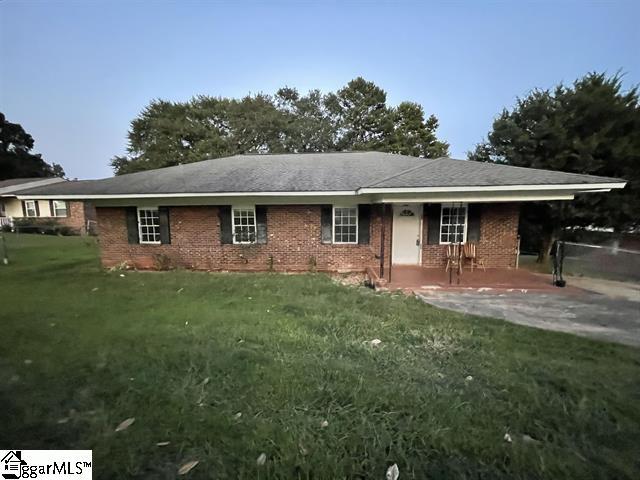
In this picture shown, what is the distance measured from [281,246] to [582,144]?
33.9 feet

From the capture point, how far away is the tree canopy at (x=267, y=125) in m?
28.6

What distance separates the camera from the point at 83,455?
7.50 feet

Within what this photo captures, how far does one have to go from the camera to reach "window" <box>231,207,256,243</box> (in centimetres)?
1005

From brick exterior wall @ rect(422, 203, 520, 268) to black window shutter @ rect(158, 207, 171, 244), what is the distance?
8.25 meters

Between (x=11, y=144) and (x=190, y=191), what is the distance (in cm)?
5234

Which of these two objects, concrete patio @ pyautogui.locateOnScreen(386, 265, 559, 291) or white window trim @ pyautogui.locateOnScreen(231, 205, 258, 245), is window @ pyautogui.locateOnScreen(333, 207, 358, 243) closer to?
concrete patio @ pyautogui.locateOnScreen(386, 265, 559, 291)

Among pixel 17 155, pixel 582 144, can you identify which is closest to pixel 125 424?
pixel 582 144

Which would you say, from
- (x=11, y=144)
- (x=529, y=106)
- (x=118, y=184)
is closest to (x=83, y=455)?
(x=118, y=184)

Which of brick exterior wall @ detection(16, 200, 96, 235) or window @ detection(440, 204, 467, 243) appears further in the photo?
brick exterior wall @ detection(16, 200, 96, 235)

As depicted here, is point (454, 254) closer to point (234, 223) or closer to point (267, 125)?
point (234, 223)

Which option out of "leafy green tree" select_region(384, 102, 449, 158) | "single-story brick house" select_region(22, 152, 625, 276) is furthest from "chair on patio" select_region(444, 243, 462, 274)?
"leafy green tree" select_region(384, 102, 449, 158)

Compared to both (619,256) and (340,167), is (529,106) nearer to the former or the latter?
(619,256)

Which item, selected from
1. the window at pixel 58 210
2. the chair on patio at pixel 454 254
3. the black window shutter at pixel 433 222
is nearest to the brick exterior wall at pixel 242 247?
the black window shutter at pixel 433 222

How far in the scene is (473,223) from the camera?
9469mm
